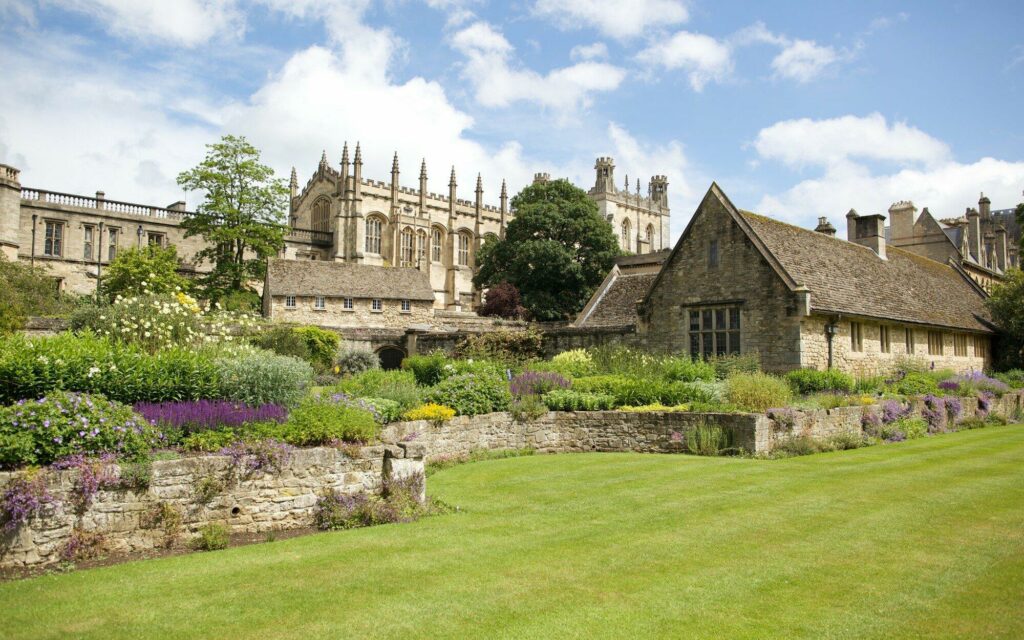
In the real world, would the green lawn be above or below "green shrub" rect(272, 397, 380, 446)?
below

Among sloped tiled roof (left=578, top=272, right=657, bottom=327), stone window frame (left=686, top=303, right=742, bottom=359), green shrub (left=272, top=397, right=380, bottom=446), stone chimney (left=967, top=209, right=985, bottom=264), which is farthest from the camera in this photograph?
stone chimney (left=967, top=209, right=985, bottom=264)

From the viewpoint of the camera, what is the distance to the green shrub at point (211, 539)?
8.36 m

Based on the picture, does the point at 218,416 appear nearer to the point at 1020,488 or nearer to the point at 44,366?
the point at 44,366

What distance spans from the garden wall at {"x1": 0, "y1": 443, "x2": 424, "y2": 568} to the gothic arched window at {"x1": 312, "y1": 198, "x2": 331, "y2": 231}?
64896 mm

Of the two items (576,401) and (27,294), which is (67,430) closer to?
(576,401)

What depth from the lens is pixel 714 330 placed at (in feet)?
74.6

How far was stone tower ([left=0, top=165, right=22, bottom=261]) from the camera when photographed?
4438 centimetres

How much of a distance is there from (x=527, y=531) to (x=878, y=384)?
1560 cm

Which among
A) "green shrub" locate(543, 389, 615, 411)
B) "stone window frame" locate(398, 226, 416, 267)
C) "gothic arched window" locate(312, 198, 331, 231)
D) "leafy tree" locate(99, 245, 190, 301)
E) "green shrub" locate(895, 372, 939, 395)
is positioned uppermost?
"gothic arched window" locate(312, 198, 331, 231)

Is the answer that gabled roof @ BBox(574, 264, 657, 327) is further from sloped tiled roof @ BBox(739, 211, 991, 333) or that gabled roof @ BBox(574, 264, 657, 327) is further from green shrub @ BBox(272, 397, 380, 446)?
green shrub @ BBox(272, 397, 380, 446)

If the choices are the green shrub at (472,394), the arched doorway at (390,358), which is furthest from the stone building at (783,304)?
the arched doorway at (390,358)

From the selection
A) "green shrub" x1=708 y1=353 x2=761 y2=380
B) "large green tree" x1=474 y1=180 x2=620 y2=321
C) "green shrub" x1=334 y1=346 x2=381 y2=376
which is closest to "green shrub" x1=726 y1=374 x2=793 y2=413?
"green shrub" x1=708 y1=353 x2=761 y2=380

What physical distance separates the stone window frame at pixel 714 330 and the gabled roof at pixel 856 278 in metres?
1.82

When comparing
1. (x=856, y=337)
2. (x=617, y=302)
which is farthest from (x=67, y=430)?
(x=617, y=302)
